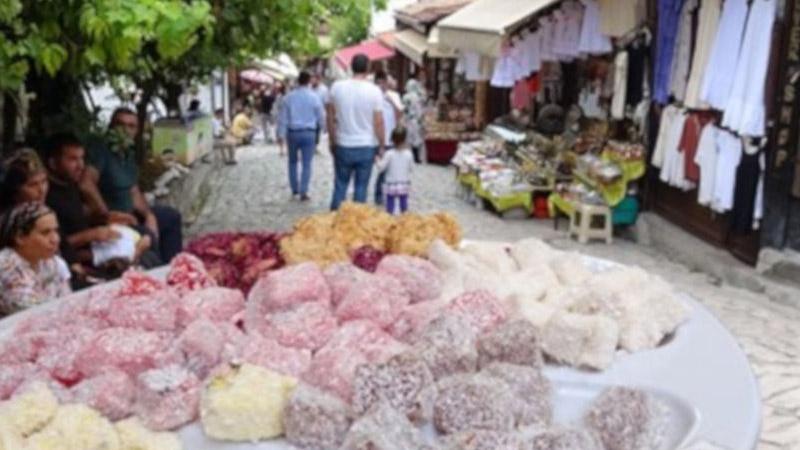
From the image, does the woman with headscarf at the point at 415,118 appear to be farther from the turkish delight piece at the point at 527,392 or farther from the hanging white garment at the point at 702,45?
the turkish delight piece at the point at 527,392

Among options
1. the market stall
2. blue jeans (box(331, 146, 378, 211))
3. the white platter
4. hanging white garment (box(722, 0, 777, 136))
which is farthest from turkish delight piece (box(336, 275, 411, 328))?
blue jeans (box(331, 146, 378, 211))

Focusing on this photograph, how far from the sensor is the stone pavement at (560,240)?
5.21 m

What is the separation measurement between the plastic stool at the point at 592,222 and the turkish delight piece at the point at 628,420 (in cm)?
709

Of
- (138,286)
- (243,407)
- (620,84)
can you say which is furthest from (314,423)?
(620,84)

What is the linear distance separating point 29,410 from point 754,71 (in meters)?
6.32

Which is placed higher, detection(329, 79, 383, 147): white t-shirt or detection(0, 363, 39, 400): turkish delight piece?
detection(329, 79, 383, 147): white t-shirt

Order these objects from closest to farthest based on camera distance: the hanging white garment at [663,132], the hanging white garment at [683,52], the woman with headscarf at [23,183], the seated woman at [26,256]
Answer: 1. the seated woman at [26,256]
2. the woman with headscarf at [23,183]
3. the hanging white garment at [683,52]
4. the hanging white garment at [663,132]

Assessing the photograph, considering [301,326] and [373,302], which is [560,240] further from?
[301,326]

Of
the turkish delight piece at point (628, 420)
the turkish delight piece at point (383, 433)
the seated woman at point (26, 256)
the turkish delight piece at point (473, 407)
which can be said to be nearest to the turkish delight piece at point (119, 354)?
the turkish delight piece at point (383, 433)

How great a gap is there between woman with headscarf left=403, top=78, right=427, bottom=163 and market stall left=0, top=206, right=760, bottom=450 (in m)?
13.0

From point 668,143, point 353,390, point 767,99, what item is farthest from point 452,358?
point 668,143

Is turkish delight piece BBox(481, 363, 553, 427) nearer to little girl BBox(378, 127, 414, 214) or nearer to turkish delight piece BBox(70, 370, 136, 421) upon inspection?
turkish delight piece BBox(70, 370, 136, 421)

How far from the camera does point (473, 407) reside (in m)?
2.40

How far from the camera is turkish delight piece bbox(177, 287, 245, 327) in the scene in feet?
9.77
